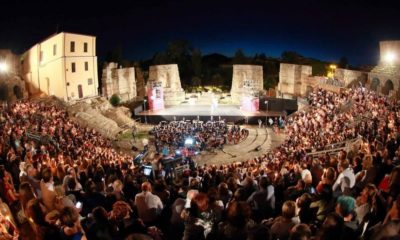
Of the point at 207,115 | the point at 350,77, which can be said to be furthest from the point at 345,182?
the point at 207,115

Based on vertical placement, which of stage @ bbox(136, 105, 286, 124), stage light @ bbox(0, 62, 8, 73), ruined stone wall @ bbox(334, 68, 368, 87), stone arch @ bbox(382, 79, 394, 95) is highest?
stage light @ bbox(0, 62, 8, 73)

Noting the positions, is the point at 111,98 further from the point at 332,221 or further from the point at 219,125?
the point at 332,221

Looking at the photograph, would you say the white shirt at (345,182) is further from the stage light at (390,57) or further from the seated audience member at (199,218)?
the stage light at (390,57)

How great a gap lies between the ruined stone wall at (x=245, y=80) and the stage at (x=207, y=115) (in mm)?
4955

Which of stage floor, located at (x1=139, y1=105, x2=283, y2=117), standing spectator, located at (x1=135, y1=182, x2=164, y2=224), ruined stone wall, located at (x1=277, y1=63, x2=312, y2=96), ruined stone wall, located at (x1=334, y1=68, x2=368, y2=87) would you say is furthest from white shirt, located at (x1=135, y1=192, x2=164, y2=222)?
ruined stone wall, located at (x1=277, y1=63, x2=312, y2=96)

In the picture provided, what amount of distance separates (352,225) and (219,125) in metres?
25.1

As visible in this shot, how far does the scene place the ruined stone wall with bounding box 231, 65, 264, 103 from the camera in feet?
146

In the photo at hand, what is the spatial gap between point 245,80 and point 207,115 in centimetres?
1070

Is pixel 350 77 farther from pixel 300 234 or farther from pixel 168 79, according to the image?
pixel 300 234

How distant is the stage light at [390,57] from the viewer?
27.4 metres

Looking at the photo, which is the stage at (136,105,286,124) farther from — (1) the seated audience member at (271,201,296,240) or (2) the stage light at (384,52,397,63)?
(1) the seated audience member at (271,201,296,240)

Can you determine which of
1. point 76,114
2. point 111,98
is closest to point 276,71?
point 111,98

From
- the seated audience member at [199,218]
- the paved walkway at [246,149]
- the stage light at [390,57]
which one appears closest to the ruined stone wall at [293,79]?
the stage light at [390,57]

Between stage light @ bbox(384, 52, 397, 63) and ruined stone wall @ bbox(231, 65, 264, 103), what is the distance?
1742 cm
